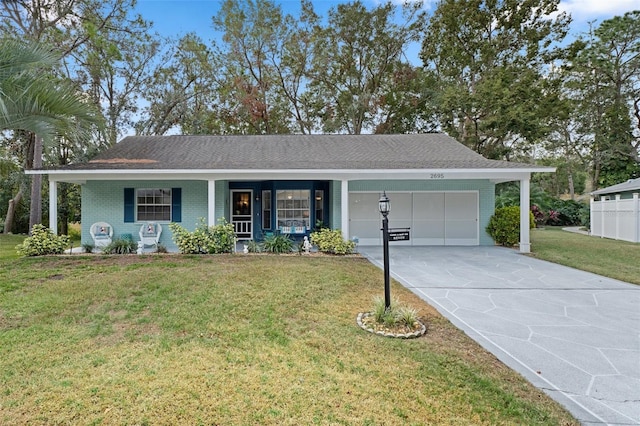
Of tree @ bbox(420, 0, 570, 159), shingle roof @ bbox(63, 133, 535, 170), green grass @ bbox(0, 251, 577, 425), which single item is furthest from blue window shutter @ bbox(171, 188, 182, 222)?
tree @ bbox(420, 0, 570, 159)

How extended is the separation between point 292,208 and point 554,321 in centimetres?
862

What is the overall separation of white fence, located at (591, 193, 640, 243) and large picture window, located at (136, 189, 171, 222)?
1716 centimetres

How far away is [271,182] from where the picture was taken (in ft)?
38.9

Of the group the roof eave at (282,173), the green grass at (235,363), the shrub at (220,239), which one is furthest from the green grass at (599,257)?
the shrub at (220,239)

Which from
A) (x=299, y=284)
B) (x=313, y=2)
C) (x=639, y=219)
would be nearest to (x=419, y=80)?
(x=313, y=2)

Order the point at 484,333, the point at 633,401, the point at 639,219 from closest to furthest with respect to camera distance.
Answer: the point at 633,401, the point at 484,333, the point at 639,219

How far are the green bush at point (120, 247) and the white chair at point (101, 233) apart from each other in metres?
0.70

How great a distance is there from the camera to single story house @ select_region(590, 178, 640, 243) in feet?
42.3

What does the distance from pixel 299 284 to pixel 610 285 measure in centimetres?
588

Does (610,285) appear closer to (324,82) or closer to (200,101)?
(324,82)

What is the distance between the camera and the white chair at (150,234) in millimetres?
10180

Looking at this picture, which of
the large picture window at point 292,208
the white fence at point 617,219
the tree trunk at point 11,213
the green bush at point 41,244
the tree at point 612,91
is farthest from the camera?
the tree at point 612,91

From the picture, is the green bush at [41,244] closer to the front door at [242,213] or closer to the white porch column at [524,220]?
the front door at [242,213]

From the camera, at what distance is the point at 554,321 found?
176 inches
